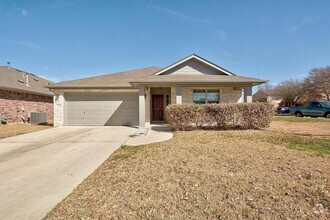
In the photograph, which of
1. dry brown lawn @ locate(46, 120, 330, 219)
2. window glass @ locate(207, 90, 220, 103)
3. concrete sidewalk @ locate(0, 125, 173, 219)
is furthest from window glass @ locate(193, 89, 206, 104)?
dry brown lawn @ locate(46, 120, 330, 219)

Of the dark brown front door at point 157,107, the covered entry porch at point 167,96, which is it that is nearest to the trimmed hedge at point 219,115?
the covered entry porch at point 167,96

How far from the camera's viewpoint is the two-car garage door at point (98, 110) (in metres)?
13.7

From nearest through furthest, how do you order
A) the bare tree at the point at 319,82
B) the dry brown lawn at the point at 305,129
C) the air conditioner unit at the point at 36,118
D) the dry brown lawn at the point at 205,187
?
the dry brown lawn at the point at 205,187, the dry brown lawn at the point at 305,129, the air conditioner unit at the point at 36,118, the bare tree at the point at 319,82

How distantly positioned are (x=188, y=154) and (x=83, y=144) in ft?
14.4

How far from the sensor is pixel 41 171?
467 centimetres

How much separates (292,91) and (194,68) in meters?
38.0

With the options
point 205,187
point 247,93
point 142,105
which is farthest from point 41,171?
point 247,93

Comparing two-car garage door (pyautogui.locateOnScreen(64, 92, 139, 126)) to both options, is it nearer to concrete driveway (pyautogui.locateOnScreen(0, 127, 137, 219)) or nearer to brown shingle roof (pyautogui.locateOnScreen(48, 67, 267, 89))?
brown shingle roof (pyautogui.locateOnScreen(48, 67, 267, 89))

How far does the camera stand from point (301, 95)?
40.4 meters

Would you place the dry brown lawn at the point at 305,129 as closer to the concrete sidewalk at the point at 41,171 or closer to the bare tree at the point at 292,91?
the concrete sidewalk at the point at 41,171

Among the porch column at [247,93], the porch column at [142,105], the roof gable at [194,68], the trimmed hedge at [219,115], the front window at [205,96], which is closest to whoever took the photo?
the trimmed hedge at [219,115]

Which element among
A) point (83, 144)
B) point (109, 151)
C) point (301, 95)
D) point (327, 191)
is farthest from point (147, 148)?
point (301, 95)

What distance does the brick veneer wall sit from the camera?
15627 mm

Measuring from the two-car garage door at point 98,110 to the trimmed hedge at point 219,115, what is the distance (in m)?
4.57
